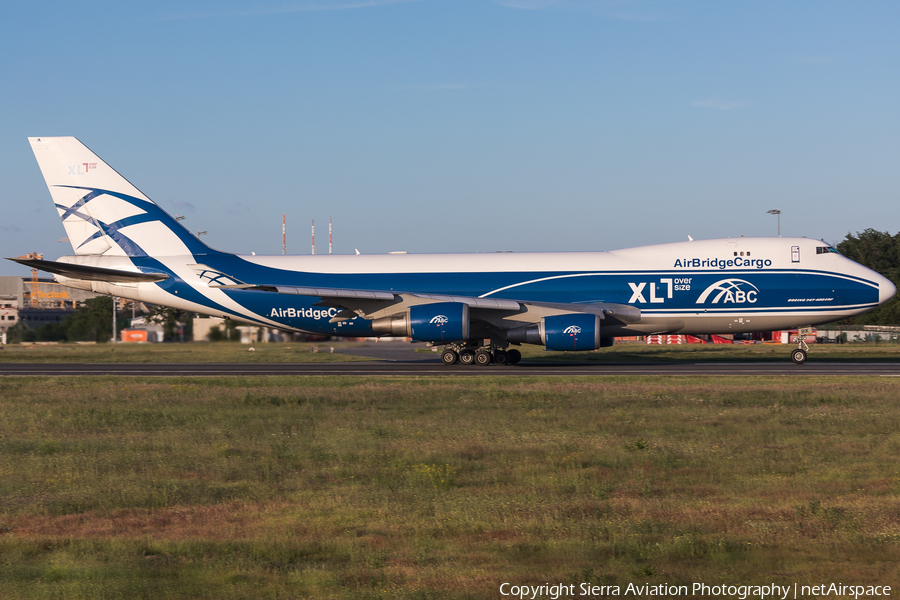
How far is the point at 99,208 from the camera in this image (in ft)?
108

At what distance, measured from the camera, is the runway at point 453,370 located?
1044 inches

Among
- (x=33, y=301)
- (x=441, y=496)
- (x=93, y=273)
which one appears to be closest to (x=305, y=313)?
(x=93, y=273)

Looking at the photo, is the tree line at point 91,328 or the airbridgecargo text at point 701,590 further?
the tree line at point 91,328

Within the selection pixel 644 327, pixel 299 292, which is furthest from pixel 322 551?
pixel 644 327

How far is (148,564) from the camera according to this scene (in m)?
7.01

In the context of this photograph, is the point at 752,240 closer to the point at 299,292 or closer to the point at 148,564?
the point at 299,292

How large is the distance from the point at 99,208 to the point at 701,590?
105 ft

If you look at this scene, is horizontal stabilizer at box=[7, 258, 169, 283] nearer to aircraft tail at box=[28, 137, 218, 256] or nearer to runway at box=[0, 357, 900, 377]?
aircraft tail at box=[28, 137, 218, 256]

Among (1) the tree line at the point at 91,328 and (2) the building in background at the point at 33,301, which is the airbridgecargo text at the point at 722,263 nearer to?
(1) the tree line at the point at 91,328

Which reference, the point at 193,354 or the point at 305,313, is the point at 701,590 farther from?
the point at 193,354

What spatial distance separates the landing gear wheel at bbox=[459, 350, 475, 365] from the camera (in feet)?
105

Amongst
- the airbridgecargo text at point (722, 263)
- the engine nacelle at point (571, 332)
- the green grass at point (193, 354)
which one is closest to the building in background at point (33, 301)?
the green grass at point (193, 354)

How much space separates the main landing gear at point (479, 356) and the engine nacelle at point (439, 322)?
7.90ft

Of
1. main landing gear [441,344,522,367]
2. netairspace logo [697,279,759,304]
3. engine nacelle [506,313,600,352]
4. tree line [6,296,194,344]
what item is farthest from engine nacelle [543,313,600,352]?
tree line [6,296,194,344]
